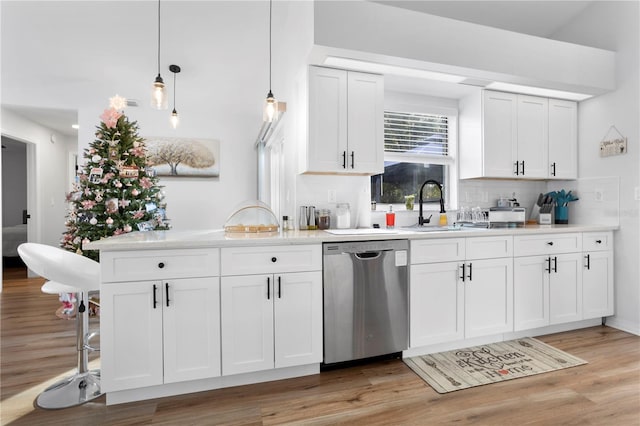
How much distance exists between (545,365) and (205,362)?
7.79ft

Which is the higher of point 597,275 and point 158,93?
point 158,93

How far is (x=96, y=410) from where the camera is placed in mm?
1845

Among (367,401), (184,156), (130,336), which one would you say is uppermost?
(184,156)

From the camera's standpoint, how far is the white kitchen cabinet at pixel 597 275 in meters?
3.01

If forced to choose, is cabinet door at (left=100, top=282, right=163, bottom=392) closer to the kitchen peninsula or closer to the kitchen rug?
the kitchen peninsula

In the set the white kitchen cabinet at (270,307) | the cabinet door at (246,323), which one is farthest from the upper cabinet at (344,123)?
the cabinet door at (246,323)

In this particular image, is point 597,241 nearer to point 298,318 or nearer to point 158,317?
point 298,318

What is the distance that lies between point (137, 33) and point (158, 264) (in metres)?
2.85

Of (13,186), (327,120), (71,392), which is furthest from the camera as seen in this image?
(13,186)

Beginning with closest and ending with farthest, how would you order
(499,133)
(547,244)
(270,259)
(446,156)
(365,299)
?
(270,259), (365,299), (547,244), (499,133), (446,156)

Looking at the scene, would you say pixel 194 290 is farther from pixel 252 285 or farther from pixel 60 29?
pixel 60 29

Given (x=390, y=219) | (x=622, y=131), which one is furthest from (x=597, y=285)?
(x=390, y=219)

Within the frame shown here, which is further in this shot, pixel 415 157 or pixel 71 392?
pixel 415 157

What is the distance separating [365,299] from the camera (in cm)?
229
